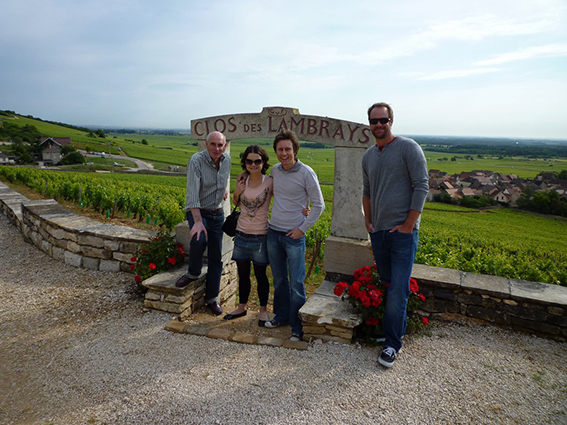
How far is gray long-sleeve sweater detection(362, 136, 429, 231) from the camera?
281cm

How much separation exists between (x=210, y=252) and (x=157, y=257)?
2.50 ft

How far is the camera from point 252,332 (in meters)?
3.71

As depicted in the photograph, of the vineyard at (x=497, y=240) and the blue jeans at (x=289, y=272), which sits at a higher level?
the blue jeans at (x=289, y=272)

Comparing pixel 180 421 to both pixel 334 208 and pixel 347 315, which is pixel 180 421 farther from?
pixel 334 208

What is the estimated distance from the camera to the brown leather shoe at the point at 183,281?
3.93m

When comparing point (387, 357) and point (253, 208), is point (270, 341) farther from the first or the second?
point (253, 208)

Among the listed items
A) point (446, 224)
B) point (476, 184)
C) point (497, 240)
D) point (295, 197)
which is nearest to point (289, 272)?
point (295, 197)

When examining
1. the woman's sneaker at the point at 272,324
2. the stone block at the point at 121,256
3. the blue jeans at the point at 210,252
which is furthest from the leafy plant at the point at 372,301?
the stone block at the point at 121,256

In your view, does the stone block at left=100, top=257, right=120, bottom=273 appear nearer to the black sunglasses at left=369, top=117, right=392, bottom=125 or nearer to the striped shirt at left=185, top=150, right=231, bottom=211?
the striped shirt at left=185, top=150, right=231, bottom=211

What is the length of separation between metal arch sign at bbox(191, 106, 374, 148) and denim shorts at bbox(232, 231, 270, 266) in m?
1.29

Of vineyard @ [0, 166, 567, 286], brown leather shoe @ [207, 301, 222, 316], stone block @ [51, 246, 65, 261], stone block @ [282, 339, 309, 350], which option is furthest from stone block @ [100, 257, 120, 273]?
stone block @ [282, 339, 309, 350]

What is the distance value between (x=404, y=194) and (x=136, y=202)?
8.63 metres

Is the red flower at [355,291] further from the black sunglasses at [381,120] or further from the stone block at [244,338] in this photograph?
the black sunglasses at [381,120]

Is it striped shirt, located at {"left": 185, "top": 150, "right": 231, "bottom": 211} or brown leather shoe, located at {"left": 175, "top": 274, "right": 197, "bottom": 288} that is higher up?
striped shirt, located at {"left": 185, "top": 150, "right": 231, "bottom": 211}
